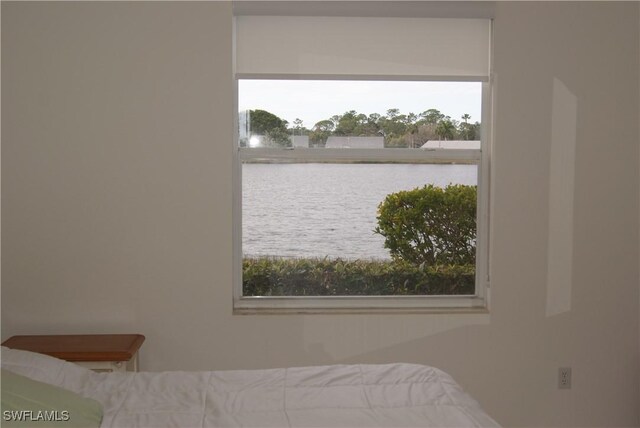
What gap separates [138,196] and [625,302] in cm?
272

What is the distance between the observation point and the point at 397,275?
13.0ft

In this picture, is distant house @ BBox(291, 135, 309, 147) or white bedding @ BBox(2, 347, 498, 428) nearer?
white bedding @ BBox(2, 347, 498, 428)

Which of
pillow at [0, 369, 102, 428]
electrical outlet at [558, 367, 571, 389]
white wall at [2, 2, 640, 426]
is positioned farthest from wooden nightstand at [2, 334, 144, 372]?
electrical outlet at [558, 367, 571, 389]

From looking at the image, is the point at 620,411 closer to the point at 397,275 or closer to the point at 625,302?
the point at 625,302

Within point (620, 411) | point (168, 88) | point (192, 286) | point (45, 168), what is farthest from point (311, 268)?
point (620, 411)

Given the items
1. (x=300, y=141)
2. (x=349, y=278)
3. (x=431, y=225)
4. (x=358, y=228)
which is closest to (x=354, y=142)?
(x=300, y=141)

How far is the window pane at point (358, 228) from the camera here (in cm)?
390

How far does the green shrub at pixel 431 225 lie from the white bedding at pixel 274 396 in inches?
51.5

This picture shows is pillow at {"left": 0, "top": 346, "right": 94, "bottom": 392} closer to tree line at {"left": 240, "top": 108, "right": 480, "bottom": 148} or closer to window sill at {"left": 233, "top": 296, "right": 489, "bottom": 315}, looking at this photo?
window sill at {"left": 233, "top": 296, "right": 489, "bottom": 315}

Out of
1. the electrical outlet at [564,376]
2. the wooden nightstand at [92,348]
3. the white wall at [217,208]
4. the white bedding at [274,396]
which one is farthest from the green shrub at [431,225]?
the wooden nightstand at [92,348]

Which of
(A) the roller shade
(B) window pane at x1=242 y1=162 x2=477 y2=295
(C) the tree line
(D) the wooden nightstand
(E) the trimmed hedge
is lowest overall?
(D) the wooden nightstand

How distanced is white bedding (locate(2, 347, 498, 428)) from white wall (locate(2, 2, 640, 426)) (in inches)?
42.9

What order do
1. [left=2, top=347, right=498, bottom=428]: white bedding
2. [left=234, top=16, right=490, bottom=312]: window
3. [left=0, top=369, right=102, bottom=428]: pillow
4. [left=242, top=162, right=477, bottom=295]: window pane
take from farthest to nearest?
[left=242, top=162, right=477, bottom=295]: window pane
[left=234, top=16, right=490, bottom=312]: window
[left=2, top=347, right=498, bottom=428]: white bedding
[left=0, top=369, right=102, bottom=428]: pillow

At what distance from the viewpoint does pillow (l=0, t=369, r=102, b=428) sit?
1.96 m
